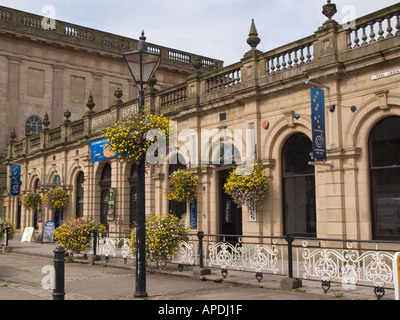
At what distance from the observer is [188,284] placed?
11.4 metres

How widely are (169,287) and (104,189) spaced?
48.1 ft

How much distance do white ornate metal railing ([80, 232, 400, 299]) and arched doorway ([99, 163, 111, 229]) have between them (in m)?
8.41

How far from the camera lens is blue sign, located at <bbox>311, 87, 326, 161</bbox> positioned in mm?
12766

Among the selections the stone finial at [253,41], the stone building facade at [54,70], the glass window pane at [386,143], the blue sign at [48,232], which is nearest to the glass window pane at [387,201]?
the glass window pane at [386,143]

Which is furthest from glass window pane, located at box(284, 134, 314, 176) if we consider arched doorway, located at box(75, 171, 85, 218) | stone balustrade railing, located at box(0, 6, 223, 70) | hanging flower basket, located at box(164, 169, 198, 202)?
stone balustrade railing, located at box(0, 6, 223, 70)

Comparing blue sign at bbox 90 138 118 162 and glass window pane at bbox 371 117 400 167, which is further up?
blue sign at bbox 90 138 118 162

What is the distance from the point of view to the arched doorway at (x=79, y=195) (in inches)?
1053

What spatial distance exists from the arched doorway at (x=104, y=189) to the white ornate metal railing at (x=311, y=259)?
841 centimetres

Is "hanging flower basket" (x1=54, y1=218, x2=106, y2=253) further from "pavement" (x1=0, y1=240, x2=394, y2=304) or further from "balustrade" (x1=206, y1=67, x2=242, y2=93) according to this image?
"balustrade" (x1=206, y1=67, x2=242, y2=93)

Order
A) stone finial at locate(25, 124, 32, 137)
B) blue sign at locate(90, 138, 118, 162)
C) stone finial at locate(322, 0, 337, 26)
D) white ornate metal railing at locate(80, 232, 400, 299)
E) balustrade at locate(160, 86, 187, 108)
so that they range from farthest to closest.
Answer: stone finial at locate(25, 124, 32, 137), blue sign at locate(90, 138, 118, 162), balustrade at locate(160, 86, 187, 108), stone finial at locate(322, 0, 337, 26), white ornate metal railing at locate(80, 232, 400, 299)

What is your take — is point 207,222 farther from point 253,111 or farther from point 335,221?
point 335,221

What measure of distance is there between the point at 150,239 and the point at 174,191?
5.00m

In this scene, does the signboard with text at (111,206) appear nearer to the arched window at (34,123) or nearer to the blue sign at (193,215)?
the blue sign at (193,215)
